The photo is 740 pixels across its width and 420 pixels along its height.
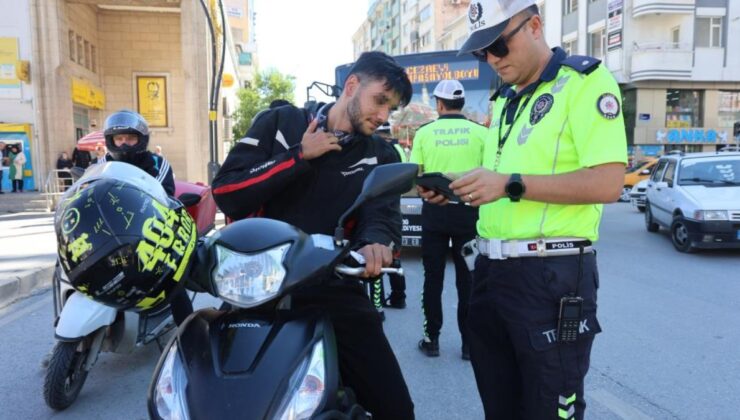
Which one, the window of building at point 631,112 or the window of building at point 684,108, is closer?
the window of building at point 631,112

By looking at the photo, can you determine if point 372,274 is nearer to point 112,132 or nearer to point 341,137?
point 341,137

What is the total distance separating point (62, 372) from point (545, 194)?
10.2 feet

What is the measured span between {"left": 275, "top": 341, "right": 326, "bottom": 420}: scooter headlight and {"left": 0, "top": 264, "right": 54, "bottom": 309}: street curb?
5970mm

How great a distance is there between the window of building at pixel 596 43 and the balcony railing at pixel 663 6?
324 cm

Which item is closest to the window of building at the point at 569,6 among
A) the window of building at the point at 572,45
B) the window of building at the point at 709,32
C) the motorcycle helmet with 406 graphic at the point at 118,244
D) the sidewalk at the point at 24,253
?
the window of building at the point at 572,45

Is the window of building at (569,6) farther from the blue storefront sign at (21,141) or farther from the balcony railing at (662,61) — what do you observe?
the blue storefront sign at (21,141)

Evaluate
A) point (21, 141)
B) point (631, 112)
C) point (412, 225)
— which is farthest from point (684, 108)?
point (21, 141)

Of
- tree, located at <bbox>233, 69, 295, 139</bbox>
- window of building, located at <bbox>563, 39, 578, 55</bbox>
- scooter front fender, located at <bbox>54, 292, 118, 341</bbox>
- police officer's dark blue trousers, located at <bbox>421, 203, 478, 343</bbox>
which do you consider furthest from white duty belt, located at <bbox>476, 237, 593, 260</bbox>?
tree, located at <bbox>233, 69, 295, 139</bbox>

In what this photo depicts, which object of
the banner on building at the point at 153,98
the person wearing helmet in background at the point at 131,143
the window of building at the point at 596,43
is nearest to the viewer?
the person wearing helmet in background at the point at 131,143

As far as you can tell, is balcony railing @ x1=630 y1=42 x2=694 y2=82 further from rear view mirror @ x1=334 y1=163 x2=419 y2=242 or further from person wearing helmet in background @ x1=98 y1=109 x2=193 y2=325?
rear view mirror @ x1=334 y1=163 x2=419 y2=242

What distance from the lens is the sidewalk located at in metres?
6.58

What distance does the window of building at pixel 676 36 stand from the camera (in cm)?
2848

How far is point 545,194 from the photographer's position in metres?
1.79

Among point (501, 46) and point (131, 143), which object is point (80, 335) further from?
point (501, 46)
